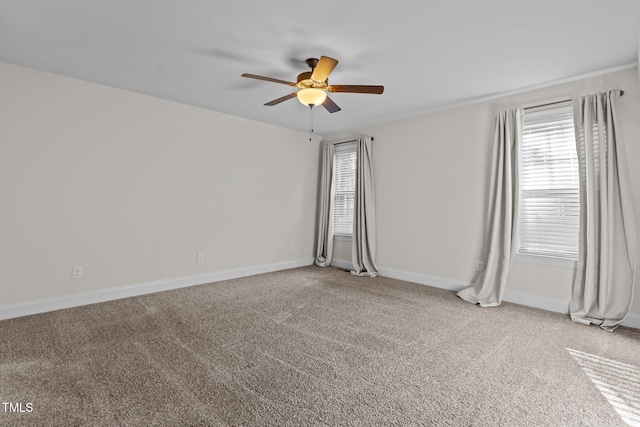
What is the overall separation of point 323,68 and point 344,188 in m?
3.03

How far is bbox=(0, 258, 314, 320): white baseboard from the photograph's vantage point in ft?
9.21

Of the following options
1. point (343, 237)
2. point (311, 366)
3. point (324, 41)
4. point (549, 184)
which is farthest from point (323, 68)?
point (343, 237)

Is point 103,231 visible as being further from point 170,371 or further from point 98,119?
point 170,371

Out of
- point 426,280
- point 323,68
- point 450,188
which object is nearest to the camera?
point 323,68

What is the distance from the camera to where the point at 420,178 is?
4.25 metres

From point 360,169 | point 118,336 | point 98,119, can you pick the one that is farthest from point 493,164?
point 98,119

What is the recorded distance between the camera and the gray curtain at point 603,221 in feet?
8.84

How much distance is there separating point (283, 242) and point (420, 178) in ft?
7.88

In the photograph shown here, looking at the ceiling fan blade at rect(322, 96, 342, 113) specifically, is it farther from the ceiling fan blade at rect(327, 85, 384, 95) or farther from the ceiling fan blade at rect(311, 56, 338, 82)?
the ceiling fan blade at rect(311, 56, 338, 82)

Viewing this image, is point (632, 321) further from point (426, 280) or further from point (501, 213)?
point (426, 280)

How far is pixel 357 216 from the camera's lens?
191 inches

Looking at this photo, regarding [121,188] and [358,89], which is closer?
[358,89]

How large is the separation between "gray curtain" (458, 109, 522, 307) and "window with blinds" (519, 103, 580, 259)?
0.37 ft

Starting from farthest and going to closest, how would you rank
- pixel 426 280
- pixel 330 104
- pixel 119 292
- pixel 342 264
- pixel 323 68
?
pixel 342 264 → pixel 426 280 → pixel 119 292 → pixel 330 104 → pixel 323 68
